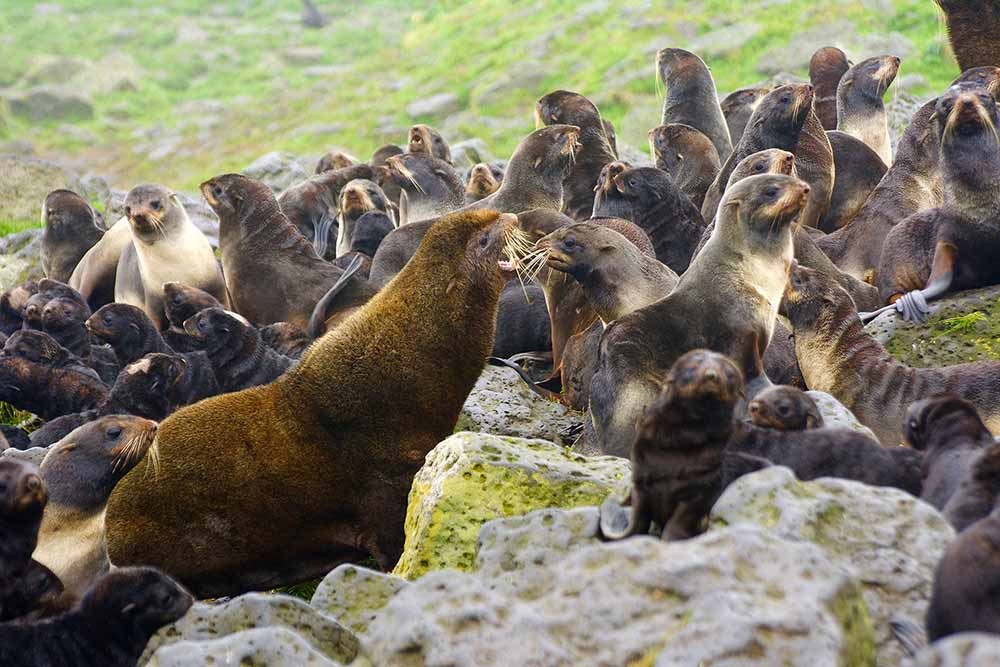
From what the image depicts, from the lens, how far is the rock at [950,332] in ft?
24.7

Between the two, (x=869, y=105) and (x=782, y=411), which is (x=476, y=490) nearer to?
(x=782, y=411)

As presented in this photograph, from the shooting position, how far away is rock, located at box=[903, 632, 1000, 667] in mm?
2867

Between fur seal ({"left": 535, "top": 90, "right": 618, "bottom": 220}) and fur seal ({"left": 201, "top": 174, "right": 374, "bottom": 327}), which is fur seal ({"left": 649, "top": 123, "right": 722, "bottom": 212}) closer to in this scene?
fur seal ({"left": 535, "top": 90, "right": 618, "bottom": 220})

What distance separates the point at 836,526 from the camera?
4.09m

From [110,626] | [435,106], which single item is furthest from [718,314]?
[435,106]

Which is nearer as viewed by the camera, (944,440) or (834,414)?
(944,440)

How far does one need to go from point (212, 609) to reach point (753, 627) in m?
2.17

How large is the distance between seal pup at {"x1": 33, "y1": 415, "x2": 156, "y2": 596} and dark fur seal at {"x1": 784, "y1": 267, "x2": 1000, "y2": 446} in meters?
3.65

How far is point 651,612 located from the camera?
137 inches

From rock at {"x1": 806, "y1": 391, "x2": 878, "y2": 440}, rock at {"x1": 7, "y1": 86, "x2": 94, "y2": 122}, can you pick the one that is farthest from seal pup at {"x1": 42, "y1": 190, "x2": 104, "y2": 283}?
rock at {"x1": 7, "y1": 86, "x2": 94, "y2": 122}

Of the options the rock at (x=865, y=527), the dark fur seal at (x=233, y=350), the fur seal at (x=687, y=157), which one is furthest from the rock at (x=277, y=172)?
the rock at (x=865, y=527)

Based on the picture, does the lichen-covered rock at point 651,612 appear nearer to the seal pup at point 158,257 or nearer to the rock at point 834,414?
the rock at point 834,414

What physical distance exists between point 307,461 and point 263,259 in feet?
16.9

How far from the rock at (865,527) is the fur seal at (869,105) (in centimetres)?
886
